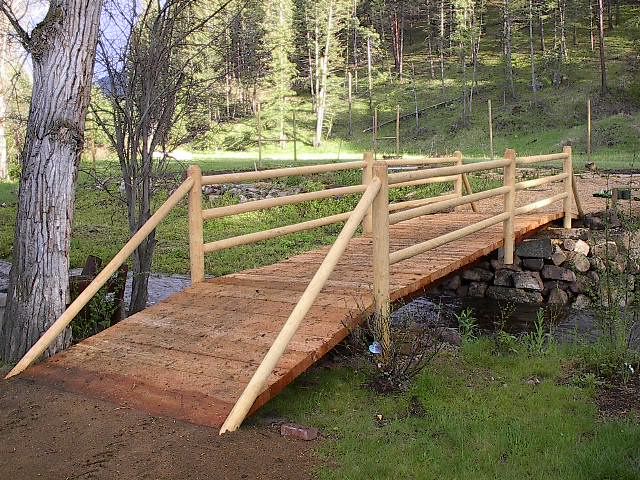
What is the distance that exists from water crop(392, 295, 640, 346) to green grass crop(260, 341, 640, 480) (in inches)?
116

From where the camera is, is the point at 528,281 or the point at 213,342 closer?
the point at 213,342

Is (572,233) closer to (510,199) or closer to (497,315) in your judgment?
(497,315)

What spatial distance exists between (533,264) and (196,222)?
18.0 feet

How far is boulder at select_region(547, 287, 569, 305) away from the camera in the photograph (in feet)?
30.1

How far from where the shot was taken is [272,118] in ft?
158

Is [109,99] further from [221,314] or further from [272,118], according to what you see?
[272,118]

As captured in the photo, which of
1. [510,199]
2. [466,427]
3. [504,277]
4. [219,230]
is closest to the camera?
[466,427]

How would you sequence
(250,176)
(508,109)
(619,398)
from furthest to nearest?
(508,109) < (250,176) < (619,398)

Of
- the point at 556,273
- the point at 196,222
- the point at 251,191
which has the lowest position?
the point at 556,273

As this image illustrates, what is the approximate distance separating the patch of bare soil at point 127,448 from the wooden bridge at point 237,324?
0.46 feet

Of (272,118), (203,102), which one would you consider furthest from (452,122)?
(203,102)

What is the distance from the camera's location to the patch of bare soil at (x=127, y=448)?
3.30m

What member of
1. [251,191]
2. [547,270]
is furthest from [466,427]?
[251,191]

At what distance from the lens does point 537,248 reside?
938cm
